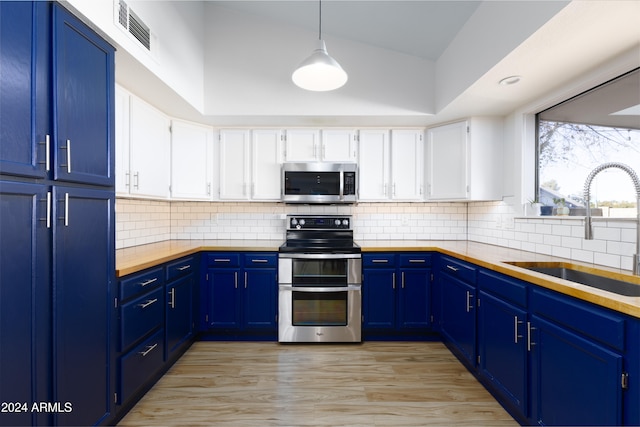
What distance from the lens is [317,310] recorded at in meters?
3.01

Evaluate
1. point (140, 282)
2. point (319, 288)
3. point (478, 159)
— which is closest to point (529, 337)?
point (319, 288)

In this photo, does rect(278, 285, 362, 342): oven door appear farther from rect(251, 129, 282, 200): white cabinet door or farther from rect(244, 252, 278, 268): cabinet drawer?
rect(251, 129, 282, 200): white cabinet door

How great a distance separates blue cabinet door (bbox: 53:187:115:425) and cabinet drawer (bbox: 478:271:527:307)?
234 centimetres

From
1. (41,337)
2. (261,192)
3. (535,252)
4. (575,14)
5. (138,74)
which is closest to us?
(41,337)

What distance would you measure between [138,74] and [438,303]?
317 centimetres

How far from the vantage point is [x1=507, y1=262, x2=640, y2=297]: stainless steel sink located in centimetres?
162

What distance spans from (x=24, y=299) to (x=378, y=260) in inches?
99.9

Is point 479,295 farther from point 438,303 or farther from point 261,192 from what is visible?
point 261,192

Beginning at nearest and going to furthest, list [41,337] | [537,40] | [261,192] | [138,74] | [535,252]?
[41,337]
[537,40]
[138,74]
[535,252]
[261,192]

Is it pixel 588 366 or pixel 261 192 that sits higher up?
pixel 261 192

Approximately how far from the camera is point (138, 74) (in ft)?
7.04

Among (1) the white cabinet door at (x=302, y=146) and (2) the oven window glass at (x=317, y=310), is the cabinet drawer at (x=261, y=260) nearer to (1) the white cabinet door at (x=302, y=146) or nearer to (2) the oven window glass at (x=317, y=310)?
(2) the oven window glass at (x=317, y=310)

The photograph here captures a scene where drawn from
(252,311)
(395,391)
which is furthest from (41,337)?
(395,391)

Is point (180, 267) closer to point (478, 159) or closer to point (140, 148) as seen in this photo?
point (140, 148)
